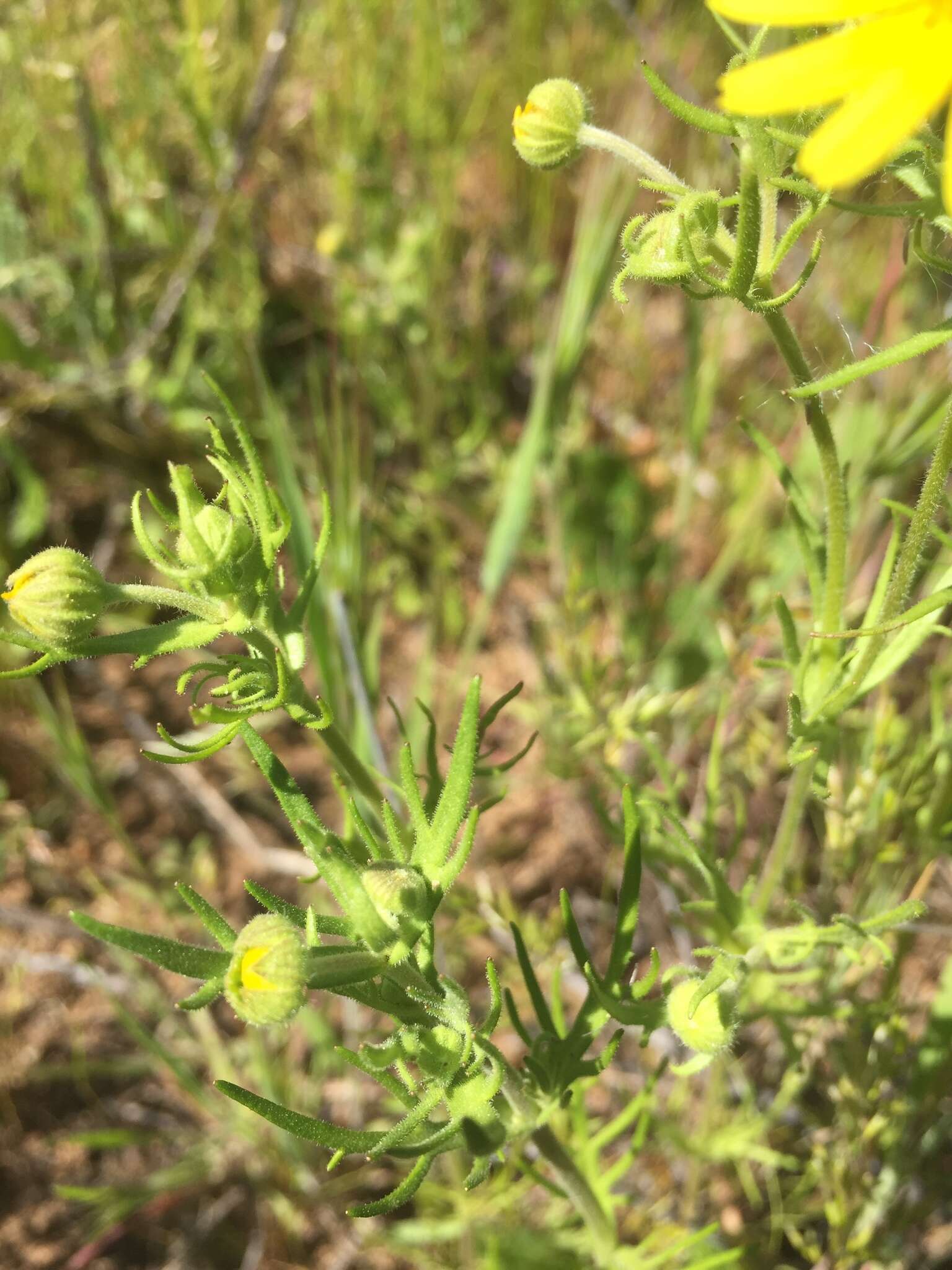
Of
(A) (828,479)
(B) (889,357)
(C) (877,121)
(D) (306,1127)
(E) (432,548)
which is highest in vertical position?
(C) (877,121)

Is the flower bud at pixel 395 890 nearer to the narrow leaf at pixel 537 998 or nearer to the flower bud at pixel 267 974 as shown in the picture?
the flower bud at pixel 267 974

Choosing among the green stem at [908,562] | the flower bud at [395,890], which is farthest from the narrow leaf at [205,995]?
the green stem at [908,562]

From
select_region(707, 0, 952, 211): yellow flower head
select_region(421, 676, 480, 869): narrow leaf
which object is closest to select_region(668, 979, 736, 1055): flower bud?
select_region(421, 676, 480, 869): narrow leaf

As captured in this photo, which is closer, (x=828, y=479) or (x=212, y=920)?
(x=212, y=920)

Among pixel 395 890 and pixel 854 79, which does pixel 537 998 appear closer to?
pixel 395 890

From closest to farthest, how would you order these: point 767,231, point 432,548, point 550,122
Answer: point 767,231 → point 550,122 → point 432,548

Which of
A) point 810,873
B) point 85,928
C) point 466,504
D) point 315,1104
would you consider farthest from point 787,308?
point 85,928

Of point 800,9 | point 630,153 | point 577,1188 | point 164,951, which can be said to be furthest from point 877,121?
point 577,1188
